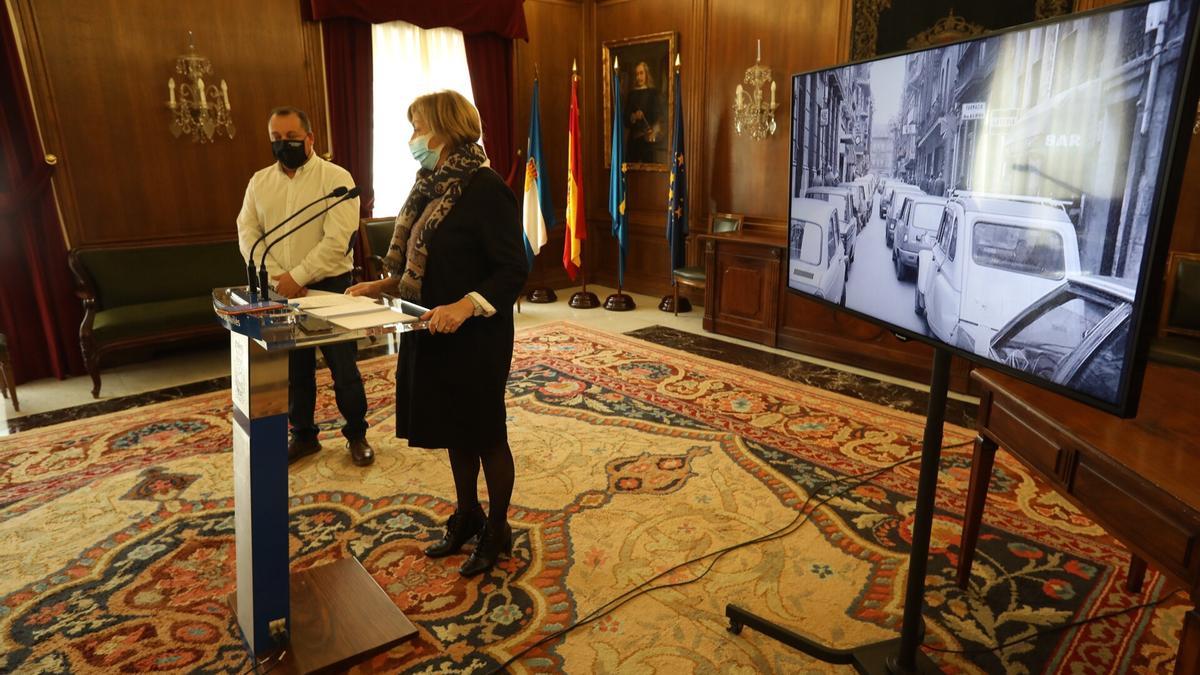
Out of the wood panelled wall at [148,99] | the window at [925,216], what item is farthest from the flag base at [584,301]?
the window at [925,216]

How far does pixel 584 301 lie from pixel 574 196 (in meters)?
0.95

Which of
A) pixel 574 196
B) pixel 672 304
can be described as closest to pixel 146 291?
pixel 574 196

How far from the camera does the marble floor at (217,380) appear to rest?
13.0ft

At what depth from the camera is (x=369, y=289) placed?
2.16 metres

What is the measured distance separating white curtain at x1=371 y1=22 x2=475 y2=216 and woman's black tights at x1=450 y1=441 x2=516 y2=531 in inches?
166

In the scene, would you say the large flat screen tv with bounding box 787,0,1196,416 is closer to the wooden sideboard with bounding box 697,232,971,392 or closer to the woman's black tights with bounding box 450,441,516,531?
the woman's black tights with bounding box 450,441,516,531

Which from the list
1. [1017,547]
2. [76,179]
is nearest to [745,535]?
[1017,547]

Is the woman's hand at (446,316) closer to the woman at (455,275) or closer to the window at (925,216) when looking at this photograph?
the woman at (455,275)

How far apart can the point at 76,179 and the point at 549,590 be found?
4323mm

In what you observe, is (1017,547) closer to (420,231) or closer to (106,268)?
(420,231)

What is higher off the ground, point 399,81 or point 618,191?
point 399,81

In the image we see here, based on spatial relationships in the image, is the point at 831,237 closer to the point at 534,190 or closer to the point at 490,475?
the point at 490,475

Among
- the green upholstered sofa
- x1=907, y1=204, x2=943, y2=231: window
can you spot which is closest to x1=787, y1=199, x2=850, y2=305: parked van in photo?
x1=907, y1=204, x2=943, y2=231: window

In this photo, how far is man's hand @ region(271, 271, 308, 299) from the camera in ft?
8.63
